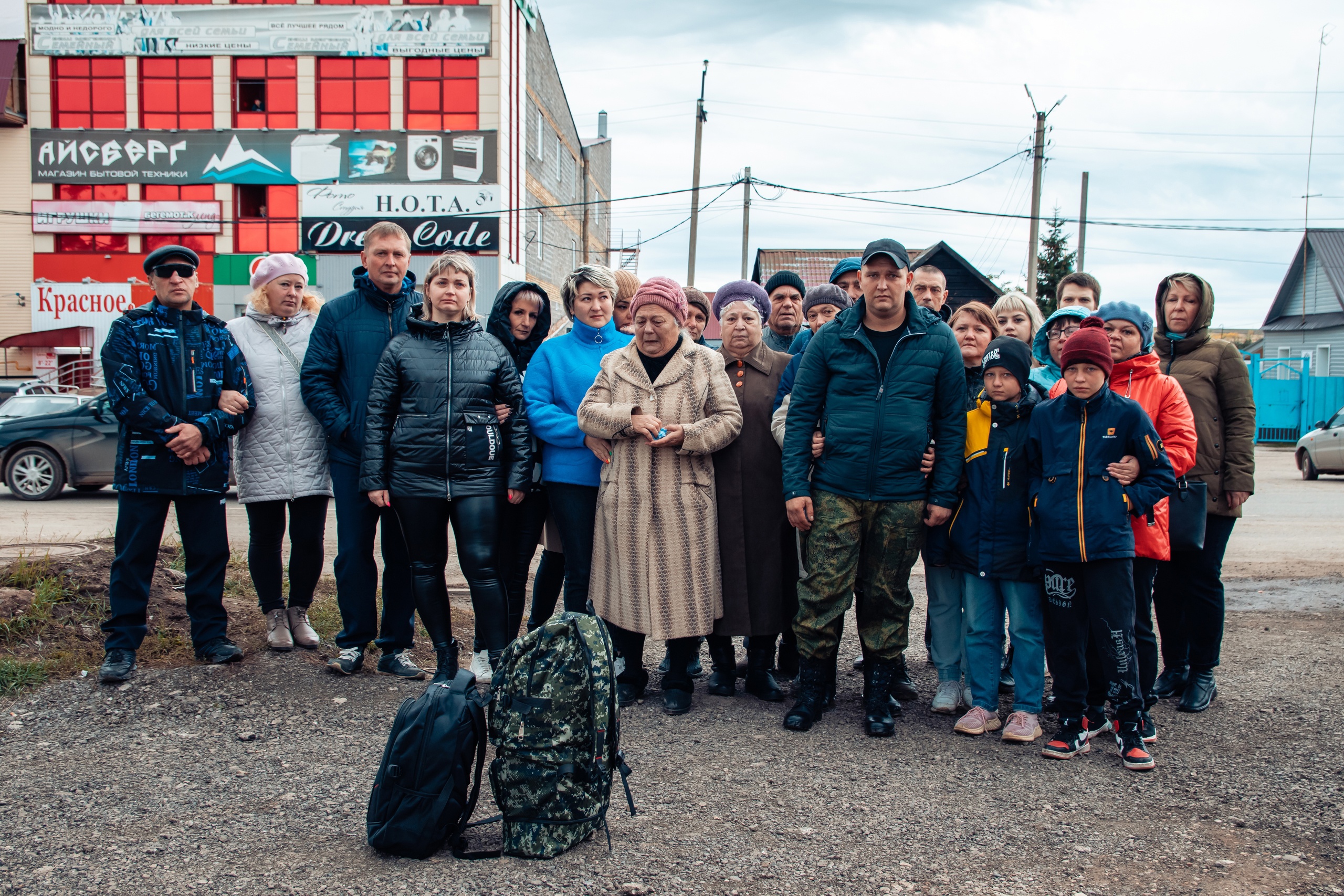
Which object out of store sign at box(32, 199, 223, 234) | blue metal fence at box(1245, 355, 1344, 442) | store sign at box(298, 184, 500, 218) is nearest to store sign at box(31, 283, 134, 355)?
store sign at box(32, 199, 223, 234)

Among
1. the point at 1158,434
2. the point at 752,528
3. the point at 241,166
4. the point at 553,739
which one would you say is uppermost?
the point at 241,166

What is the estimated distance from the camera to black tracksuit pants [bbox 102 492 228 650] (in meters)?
4.63

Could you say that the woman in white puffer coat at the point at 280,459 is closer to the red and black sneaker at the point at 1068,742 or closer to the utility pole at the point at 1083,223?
the red and black sneaker at the point at 1068,742

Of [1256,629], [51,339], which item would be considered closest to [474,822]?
[1256,629]

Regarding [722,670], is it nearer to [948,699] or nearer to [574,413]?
[948,699]

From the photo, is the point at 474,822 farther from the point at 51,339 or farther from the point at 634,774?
the point at 51,339

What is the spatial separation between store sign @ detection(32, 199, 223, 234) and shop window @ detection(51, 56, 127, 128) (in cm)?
247

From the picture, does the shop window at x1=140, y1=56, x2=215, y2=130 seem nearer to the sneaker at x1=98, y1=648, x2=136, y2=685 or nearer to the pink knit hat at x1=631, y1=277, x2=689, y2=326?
the sneaker at x1=98, y1=648, x2=136, y2=685

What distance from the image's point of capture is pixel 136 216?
2809 cm

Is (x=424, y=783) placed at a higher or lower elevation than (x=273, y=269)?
lower

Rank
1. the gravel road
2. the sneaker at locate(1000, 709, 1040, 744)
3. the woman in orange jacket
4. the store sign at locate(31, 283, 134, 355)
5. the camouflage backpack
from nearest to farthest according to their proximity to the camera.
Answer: the gravel road → the camouflage backpack → the sneaker at locate(1000, 709, 1040, 744) → the woman in orange jacket → the store sign at locate(31, 283, 134, 355)

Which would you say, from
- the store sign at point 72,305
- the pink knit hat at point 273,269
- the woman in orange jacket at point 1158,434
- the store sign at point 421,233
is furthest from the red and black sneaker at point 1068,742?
the store sign at point 72,305

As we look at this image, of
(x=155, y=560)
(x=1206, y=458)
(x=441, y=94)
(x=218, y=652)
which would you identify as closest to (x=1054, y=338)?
(x=1206, y=458)

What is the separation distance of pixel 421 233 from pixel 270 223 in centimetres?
470
